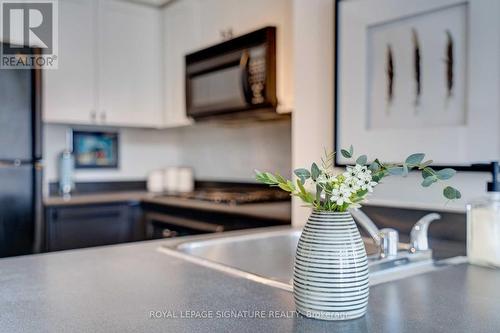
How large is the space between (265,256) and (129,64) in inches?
83.9

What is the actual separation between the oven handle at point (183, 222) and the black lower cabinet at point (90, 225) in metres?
0.12

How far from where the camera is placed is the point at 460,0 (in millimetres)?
1277

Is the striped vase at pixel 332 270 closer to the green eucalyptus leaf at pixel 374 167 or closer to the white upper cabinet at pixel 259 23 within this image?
the green eucalyptus leaf at pixel 374 167

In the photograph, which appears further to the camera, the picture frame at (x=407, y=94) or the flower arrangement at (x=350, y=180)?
the picture frame at (x=407, y=94)

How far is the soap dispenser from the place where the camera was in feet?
3.53

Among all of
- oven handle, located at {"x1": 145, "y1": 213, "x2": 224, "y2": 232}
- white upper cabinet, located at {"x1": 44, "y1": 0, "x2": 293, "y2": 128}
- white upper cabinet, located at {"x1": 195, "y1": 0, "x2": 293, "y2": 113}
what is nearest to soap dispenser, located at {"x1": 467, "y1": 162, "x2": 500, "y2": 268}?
white upper cabinet, located at {"x1": 195, "y1": 0, "x2": 293, "y2": 113}

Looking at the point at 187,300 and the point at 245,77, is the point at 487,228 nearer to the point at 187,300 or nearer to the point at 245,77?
the point at 187,300

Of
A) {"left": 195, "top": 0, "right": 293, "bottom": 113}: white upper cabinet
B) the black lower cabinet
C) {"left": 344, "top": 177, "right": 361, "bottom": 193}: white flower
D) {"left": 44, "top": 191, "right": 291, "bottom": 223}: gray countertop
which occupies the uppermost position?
{"left": 195, "top": 0, "right": 293, "bottom": 113}: white upper cabinet

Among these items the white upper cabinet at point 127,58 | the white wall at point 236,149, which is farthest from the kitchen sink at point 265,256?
the white upper cabinet at point 127,58

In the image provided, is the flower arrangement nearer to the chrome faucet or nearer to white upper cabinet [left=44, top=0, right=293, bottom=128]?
the chrome faucet

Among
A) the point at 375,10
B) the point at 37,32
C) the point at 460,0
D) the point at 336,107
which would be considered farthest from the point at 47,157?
the point at 460,0

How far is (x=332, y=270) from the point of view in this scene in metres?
0.71

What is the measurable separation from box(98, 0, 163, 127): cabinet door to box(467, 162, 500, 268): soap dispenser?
2505 mm

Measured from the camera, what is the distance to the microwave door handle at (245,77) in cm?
227
